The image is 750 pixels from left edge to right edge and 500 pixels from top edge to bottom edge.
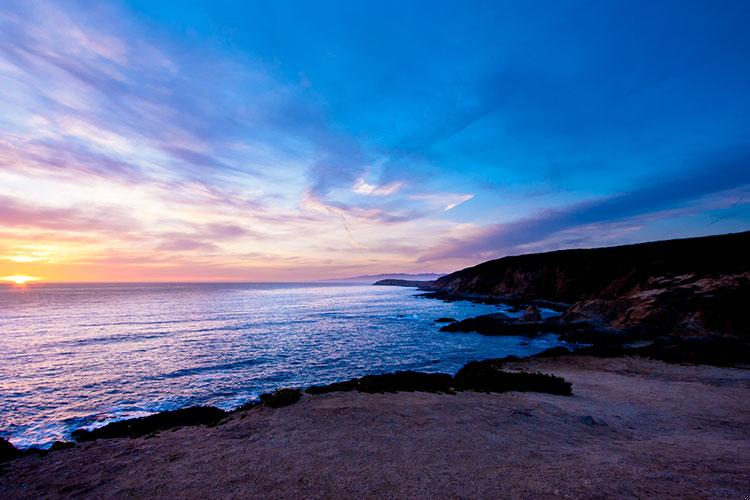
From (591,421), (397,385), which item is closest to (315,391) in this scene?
(397,385)

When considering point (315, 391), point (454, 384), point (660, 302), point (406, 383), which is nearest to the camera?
point (315, 391)

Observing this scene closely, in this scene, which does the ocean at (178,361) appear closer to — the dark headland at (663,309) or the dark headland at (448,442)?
the dark headland at (663,309)

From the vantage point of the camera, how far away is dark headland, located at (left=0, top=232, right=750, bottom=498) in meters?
7.68

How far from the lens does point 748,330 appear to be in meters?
26.3

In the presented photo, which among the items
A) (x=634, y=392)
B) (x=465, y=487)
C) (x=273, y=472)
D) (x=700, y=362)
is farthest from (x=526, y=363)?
(x=273, y=472)

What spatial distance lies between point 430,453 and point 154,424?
11793mm

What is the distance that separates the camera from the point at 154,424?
547 inches

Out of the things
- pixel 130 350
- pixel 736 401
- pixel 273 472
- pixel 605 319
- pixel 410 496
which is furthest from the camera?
pixel 605 319

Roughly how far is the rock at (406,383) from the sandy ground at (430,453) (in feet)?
3.42

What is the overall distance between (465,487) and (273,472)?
4697 millimetres

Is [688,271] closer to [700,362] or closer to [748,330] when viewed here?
[748,330]

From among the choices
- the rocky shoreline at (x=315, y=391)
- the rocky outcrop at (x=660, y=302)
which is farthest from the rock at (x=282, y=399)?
the rocky outcrop at (x=660, y=302)

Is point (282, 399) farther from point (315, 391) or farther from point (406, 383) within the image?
point (406, 383)

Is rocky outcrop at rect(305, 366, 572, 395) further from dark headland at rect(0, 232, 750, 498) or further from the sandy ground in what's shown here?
the sandy ground
